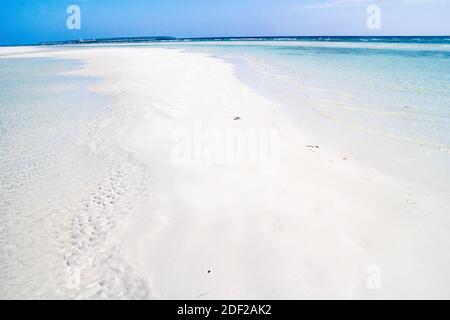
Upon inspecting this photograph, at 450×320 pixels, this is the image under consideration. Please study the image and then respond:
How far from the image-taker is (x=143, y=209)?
4691 mm

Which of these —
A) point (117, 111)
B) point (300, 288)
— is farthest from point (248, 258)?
point (117, 111)

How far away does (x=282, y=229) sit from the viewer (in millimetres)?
4227

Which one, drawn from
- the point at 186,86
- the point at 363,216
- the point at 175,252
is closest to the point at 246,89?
the point at 186,86

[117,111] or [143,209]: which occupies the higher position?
[117,111]

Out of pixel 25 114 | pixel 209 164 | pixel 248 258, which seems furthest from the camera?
pixel 25 114

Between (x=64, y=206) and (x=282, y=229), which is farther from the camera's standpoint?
(x=64, y=206)

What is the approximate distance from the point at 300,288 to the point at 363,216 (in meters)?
1.82

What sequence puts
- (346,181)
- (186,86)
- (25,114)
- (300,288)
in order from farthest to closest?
1. (186,86)
2. (25,114)
3. (346,181)
4. (300,288)

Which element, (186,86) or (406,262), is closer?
(406,262)

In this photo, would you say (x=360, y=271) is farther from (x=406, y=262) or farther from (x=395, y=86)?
(x=395, y=86)

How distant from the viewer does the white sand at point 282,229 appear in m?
3.43

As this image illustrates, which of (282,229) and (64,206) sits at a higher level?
(64,206)

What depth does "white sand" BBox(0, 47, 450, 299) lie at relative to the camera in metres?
3.43

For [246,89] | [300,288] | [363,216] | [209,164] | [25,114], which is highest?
[246,89]
